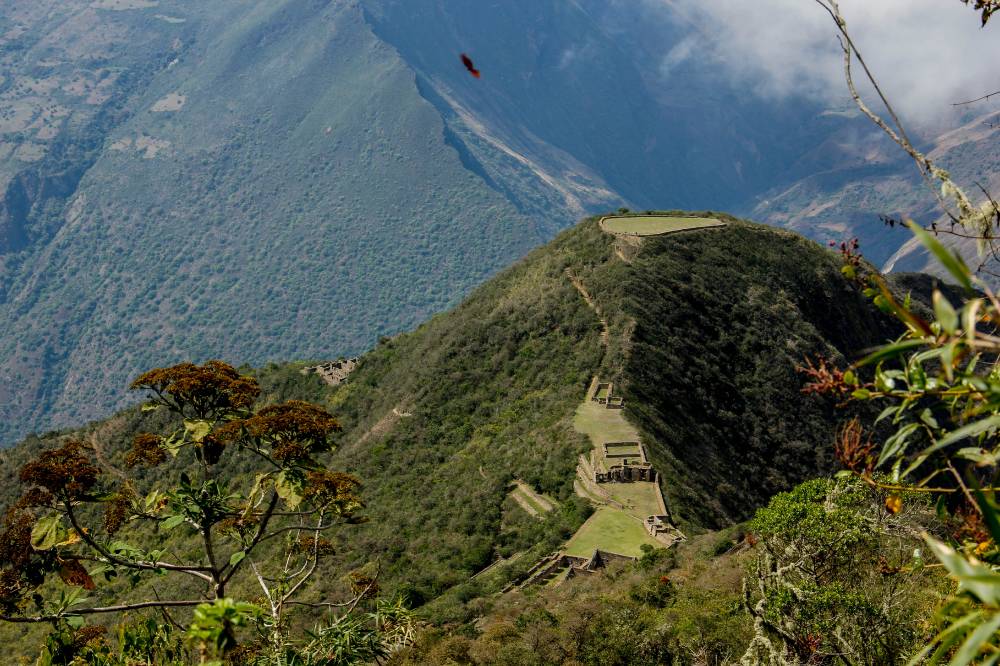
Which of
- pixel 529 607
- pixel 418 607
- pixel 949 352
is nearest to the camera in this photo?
pixel 949 352

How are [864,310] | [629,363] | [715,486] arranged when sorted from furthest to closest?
[864,310] < [629,363] < [715,486]

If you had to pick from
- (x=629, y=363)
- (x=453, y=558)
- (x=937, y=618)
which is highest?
(x=937, y=618)

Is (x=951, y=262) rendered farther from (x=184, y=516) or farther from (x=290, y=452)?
(x=184, y=516)

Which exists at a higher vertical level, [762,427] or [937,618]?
[937,618]

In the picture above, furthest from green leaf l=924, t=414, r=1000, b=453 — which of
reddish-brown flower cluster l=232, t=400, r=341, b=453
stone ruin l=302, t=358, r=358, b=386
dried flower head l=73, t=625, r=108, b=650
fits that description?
stone ruin l=302, t=358, r=358, b=386

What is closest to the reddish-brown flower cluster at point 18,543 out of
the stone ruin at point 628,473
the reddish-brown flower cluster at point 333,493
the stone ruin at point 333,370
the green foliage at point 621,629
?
the reddish-brown flower cluster at point 333,493

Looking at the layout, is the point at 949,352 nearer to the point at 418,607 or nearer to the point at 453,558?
the point at 418,607

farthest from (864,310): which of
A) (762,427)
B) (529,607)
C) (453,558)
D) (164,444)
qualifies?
(164,444)
